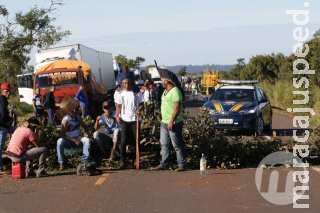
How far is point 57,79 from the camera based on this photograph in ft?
95.0

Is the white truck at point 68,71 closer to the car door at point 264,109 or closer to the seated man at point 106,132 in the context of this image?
the car door at point 264,109

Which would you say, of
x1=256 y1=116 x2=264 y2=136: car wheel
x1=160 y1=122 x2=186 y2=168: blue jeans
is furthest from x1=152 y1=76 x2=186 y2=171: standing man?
x1=256 y1=116 x2=264 y2=136: car wheel

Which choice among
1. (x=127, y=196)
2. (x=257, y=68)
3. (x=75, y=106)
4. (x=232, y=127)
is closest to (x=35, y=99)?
(x=232, y=127)

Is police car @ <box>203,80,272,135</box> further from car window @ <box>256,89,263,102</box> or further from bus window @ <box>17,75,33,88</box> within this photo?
bus window @ <box>17,75,33,88</box>

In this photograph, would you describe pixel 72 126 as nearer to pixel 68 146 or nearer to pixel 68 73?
pixel 68 146

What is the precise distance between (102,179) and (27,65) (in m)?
37.0

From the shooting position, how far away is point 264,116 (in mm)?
21172

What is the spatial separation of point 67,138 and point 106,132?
93 centimetres

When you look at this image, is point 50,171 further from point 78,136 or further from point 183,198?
point 183,198

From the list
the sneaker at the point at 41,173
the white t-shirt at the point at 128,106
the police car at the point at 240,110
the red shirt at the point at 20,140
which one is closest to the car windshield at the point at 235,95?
the police car at the point at 240,110

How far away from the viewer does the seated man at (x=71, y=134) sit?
12.8 meters

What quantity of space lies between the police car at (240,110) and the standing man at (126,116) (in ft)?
21.6

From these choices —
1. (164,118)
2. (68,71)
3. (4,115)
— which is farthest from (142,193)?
(68,71)

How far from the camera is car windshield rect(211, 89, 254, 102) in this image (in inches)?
834
